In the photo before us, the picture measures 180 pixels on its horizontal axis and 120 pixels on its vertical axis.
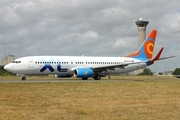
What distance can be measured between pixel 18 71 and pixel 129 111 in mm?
27749

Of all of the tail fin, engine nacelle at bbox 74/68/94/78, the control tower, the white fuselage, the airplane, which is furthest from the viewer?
the control tower

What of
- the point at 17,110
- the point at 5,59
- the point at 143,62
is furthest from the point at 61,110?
the point at 5,59

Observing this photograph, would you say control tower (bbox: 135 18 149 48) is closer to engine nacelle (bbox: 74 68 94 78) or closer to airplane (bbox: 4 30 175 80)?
airplane (bbox: 4 30 175 80)

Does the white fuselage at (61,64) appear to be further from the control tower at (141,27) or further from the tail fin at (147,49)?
the control tower at (141,27)

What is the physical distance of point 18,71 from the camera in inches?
1462

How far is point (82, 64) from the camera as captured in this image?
41.9 m

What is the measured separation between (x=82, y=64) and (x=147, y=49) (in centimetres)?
1239

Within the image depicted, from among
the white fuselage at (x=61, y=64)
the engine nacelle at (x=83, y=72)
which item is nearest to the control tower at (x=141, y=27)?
the white fuselage at (x=61, y=64)

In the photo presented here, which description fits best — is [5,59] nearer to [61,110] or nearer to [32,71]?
[32,71]

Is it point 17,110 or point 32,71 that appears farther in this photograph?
point 32,71

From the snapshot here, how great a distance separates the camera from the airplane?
3762 centimetres

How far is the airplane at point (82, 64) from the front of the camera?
123 ft

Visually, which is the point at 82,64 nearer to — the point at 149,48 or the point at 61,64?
the point at 61,64

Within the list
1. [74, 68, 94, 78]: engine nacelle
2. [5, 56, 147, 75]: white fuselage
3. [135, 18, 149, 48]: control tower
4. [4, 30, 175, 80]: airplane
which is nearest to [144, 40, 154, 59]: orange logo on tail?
[4, 30, 175, 80]: airplane
